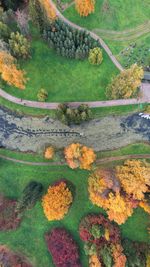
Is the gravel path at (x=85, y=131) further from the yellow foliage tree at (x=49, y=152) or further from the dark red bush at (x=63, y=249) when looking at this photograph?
the dark red bush at (x=63, y=249)

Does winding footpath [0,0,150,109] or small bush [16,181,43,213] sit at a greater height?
winding footpath [0,0,150,109]

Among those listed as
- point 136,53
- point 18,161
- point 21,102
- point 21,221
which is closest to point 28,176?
point 18,161

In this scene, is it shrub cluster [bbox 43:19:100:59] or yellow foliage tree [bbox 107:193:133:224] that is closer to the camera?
yellow foliage tree [bbox 107:193:133:224]

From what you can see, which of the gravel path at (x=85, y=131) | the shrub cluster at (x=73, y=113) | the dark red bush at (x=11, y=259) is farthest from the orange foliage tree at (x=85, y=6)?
the dark red bush at (x=11, y=259)

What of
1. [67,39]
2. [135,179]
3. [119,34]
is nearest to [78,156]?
[135,179]

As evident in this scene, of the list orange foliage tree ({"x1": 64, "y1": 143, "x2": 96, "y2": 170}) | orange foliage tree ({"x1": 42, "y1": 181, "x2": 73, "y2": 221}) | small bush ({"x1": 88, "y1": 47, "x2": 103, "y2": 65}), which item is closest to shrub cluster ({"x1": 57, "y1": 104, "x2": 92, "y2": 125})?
orange foliage tree ({"x1": 64, "y1": 143, "x2": 96, "y2": 170})

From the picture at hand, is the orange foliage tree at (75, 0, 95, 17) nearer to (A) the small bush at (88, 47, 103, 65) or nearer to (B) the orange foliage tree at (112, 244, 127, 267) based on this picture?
(A) the small bush at (88, 47, 103, 65)
